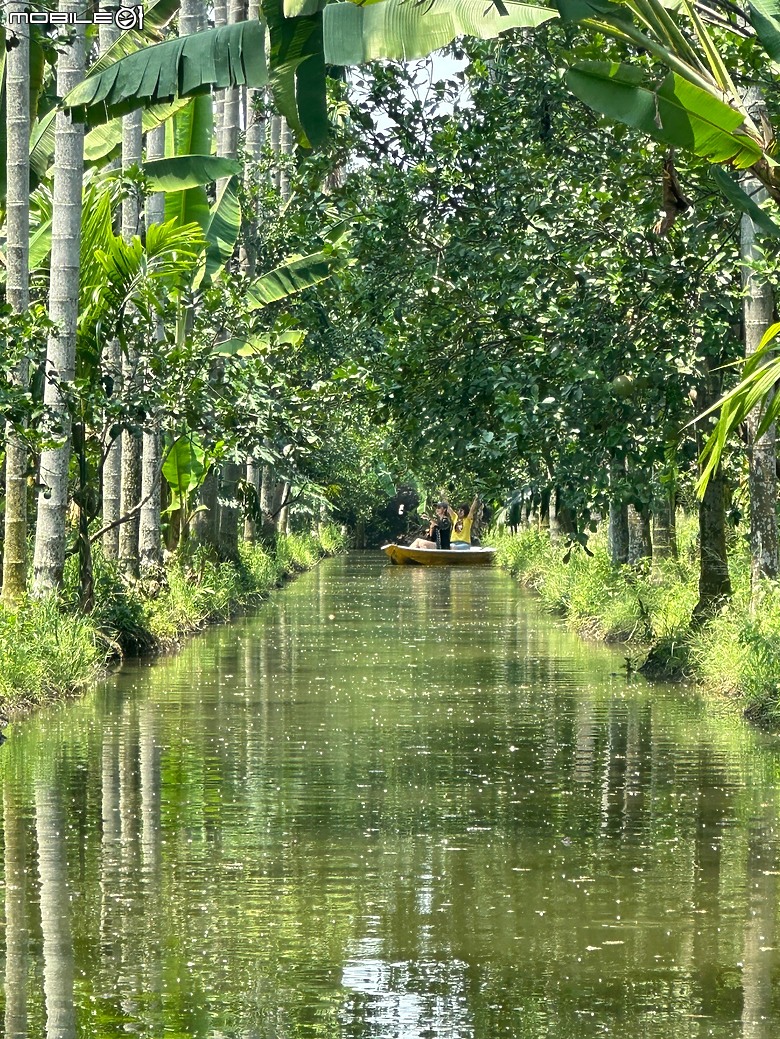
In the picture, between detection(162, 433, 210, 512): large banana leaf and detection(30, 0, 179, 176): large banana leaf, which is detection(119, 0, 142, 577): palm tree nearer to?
detection(30, 0, 179, 176): large banana leaf

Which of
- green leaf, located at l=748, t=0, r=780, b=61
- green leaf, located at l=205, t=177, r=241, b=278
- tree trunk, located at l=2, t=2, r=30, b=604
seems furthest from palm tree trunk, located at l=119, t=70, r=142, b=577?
green leaf, located at l=748, t=0, r=780, b=61

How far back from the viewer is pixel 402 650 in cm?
2509

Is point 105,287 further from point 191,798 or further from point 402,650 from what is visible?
point 191,798

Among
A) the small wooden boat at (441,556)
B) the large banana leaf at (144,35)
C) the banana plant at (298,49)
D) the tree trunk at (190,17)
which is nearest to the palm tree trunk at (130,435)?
the large banana leaf at (144,35)

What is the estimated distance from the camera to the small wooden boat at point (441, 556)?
187 feet

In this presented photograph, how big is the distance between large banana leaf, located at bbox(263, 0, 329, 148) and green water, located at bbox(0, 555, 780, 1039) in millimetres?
4561

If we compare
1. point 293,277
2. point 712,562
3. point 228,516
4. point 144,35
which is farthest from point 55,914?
point 228,516

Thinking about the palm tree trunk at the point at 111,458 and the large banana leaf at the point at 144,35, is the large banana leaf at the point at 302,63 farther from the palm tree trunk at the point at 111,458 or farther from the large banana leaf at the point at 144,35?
the palm tree trunk at the point at 111,458

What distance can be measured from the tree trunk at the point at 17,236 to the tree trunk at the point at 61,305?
809 mm

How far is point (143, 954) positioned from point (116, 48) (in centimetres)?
1461

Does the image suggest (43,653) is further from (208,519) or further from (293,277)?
(208,519)

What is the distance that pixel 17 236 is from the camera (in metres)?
18.0

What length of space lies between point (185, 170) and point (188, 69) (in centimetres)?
909

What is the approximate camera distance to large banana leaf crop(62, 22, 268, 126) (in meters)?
12.9
